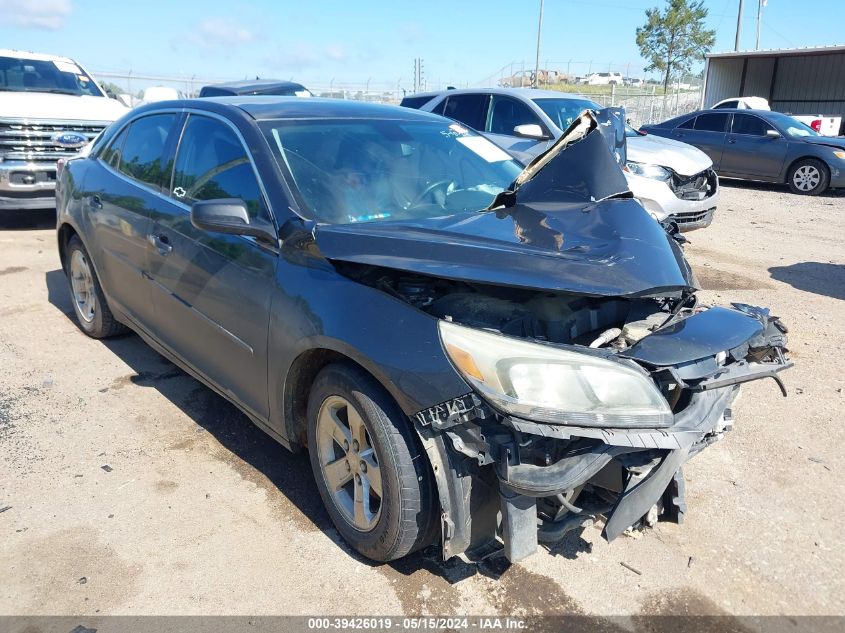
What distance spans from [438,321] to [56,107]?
8.51 m

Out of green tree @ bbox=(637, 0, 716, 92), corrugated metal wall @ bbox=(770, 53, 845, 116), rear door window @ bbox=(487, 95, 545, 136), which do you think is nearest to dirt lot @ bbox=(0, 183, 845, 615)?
rear door window @ bbox=(487, 95, 545, 136)

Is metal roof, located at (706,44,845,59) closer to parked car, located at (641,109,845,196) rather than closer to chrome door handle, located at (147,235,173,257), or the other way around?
parked car, located at (641,109,845,196)

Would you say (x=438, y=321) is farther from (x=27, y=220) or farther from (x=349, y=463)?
(x=27, y=220)

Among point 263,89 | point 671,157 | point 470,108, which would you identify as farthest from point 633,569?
point 263,89

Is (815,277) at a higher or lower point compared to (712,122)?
lower

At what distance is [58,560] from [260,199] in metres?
1.69

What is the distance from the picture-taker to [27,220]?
9.58 m

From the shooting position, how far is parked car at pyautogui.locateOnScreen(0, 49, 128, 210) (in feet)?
27.3

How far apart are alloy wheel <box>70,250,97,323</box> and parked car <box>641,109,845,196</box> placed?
12.1 metres

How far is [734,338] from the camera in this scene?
7.47 ft

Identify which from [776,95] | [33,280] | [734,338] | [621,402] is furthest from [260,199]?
[776,95]

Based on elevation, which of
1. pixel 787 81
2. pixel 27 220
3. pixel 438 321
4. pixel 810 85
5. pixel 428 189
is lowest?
pixel 27 220

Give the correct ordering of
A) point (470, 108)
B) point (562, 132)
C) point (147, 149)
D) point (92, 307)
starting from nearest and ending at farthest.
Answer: point (147, 149) < point (92, 307) < point (562, 132) < point (470, 108)

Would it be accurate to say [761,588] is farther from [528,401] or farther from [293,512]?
[293,512]
